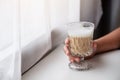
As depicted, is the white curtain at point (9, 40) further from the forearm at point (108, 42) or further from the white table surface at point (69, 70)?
the forearm at point (108, 42)

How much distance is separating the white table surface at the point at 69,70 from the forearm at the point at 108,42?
0.13 feet

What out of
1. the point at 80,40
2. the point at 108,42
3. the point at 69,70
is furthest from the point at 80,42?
the point at 108,42

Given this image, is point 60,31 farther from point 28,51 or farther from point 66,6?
point 28,51

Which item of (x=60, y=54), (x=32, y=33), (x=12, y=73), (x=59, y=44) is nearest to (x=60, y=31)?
(x=59, y=44)

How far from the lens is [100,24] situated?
6.18 feet

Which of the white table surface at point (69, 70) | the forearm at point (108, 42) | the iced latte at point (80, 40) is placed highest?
the iced latte at point (80, 40)

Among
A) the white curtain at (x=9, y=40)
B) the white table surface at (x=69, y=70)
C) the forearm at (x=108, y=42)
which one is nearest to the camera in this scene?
the white curtain at (x=9, y=40)

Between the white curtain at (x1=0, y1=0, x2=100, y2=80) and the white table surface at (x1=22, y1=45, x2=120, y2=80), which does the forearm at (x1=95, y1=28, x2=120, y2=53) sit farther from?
the white curtain at (x1=0, y1=0, x2=100, y2=80)

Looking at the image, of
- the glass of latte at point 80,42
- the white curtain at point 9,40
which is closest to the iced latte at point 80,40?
the glass of latte at point 80,42

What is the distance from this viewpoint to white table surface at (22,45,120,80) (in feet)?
3.27

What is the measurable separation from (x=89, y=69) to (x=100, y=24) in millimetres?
877

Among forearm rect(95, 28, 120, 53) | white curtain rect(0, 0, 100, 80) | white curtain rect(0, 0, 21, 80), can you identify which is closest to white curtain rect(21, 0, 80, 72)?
white curtain rect(0, 0, 100, 80)

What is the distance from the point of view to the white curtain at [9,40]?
83 centimetres

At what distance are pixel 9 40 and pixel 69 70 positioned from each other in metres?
0.31
